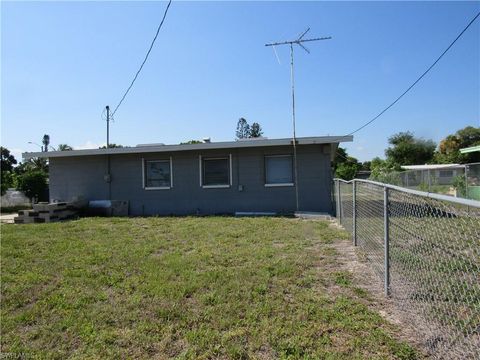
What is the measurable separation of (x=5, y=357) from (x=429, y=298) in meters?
3.56

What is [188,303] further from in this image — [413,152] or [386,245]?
[413,152]

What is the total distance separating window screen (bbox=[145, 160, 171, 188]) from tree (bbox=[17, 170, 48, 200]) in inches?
392

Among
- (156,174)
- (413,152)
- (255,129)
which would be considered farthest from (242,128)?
(156,174)

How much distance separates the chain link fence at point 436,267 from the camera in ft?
8.29

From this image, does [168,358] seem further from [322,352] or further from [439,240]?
[439,240]

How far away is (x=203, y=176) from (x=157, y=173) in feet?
5.70

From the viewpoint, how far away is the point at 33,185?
20125mm

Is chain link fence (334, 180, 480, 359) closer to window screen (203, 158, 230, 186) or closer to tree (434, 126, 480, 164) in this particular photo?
window screen (203, 158, 230, 186)

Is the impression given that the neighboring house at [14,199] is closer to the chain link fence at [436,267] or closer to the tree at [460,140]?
the chain link fence at [436,267]

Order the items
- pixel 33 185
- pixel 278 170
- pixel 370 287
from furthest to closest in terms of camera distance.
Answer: pixel 33 185 → pixel 278 170 → pixel 370 287

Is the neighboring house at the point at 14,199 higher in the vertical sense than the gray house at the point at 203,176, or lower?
lower

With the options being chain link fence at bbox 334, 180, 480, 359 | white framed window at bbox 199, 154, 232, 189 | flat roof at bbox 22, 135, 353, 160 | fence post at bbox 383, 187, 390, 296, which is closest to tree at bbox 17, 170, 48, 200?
flat roof at bbox 22, 135, 353, 160

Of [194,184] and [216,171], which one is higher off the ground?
[216,171]

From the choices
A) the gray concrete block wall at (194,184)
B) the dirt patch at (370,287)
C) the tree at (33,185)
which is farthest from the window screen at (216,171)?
the tree at (33,185)
